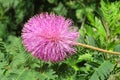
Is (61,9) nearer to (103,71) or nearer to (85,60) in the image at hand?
(85,60)

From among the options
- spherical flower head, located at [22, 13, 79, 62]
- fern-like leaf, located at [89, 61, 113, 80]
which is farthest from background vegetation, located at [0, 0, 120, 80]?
spherical flower head, located at [22, 13, 79, 62]

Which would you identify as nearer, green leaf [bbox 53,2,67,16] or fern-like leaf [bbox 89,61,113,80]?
fern-like leaf [bbox 89,61,113,80]

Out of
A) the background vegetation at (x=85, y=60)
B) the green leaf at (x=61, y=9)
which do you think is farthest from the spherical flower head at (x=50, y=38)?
the green leaf at (x=61, y=9)

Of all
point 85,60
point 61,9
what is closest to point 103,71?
point 85,60

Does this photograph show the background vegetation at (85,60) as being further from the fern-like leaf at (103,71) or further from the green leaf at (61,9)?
the green leaf at (61,9)

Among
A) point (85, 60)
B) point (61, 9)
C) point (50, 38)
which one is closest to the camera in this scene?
point (50, 38)

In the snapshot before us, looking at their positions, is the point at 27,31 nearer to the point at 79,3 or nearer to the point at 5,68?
the point at 5,68

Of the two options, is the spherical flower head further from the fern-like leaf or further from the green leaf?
the green leaf

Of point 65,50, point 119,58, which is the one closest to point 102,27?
point 119,58
